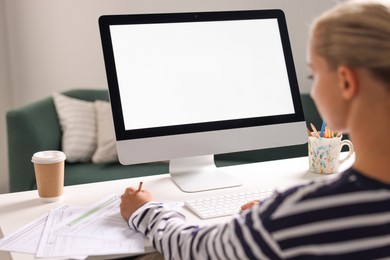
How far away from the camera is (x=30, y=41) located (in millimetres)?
3256

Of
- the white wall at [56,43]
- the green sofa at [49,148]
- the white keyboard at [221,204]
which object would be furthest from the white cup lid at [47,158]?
the white wall at [56,43]

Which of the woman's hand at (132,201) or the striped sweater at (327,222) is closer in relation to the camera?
the striped sweater at (327,222)

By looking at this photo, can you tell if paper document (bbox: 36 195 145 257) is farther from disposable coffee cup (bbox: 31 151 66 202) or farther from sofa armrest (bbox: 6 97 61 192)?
sofa armrest (bbox: 6 97 61 192)

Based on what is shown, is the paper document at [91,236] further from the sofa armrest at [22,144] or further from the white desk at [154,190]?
the sofa armrest at [22,144]

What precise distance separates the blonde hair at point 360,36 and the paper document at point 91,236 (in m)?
0.53

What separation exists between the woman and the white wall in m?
2.29

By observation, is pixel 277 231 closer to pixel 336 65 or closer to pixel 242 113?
pixel 336 65

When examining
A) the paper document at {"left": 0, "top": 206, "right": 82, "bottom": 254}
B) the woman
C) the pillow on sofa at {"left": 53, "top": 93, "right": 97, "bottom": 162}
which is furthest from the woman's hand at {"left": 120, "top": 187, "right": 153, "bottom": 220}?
the pillow on sofa at {"left": 53, "top": 93, "right": 97, "bottom": 162}

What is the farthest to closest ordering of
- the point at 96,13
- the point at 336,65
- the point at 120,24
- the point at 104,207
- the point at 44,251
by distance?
1. the point at 96,13
2. the point at 120,24
3. the point at 104,207
4. the point at 44,251
5. the point at 336,65

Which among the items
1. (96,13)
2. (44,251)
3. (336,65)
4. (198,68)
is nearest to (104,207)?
(44,251)

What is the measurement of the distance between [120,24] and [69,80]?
6.55 feet

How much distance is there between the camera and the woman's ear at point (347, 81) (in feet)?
2.37

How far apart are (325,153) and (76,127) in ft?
5.17

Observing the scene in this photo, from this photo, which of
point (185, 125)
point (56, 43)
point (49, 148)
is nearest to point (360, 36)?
point (185, 125)
